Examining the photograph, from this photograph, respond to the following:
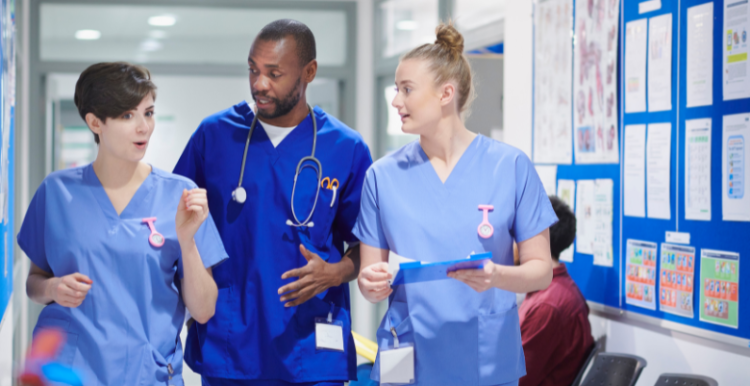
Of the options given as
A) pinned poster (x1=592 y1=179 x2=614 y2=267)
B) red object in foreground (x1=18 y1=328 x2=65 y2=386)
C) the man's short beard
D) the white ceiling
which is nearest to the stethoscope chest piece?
the man's short beard

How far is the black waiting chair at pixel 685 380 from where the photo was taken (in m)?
2.03

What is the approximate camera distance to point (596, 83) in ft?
9.32

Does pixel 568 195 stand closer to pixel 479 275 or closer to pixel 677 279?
pixel 677 279

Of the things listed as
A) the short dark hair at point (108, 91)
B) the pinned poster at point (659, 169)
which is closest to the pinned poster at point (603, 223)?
the pinned poster at point (659, 169)

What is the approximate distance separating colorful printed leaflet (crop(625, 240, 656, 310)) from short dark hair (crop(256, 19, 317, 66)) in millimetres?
1481

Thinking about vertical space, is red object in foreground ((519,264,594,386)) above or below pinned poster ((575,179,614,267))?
below

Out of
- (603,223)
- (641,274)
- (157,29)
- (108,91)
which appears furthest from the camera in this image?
(157,29)

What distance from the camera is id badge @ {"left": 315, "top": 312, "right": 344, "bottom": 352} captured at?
1789 mm

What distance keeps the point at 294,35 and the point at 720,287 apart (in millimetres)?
1551

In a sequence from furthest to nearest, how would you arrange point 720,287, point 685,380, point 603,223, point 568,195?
point 568,195
point 603,223
point 720,287
point 685,380

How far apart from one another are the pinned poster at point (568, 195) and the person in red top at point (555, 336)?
45 centimetres

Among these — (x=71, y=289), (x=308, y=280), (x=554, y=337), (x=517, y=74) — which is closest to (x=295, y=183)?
(x=308, y=280)

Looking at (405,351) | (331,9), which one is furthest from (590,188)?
(331,9)

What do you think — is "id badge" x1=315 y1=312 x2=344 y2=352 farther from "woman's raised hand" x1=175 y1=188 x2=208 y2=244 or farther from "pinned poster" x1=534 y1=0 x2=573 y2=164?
"pinned poster" x1=534 y1=0 x2=573 y2=164
